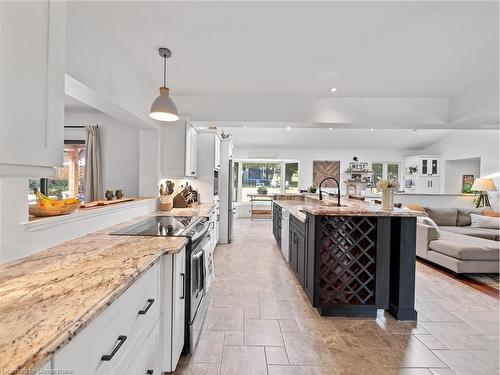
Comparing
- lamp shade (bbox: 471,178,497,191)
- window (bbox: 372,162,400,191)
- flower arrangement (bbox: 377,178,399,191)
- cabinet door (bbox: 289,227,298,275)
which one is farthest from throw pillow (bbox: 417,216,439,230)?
window (bbox: 372,162,400,191)

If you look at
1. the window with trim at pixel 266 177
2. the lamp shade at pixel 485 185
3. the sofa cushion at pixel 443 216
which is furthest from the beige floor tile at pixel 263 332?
the window with trim at pixel 266 177

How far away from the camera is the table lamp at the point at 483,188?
6059mm

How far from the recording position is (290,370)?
181 centimetres

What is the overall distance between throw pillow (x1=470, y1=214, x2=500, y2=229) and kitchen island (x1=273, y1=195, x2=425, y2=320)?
3.93 metres

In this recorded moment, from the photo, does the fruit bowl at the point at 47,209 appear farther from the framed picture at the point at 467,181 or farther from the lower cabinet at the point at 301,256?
the framed picture at the point at 467,181

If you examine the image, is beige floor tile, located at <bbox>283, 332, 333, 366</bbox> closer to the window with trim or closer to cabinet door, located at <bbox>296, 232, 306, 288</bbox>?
cabinet door, located at <bbox>296, 232, 306, 288</bbox>

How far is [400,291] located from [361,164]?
758 cm

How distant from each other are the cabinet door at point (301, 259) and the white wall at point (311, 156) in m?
6.42

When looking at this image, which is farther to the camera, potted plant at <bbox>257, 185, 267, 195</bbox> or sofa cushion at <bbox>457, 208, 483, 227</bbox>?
potted plant at <bbox>257, 185, 267, 195</bbox>

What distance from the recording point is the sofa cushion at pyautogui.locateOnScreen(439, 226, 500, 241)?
461 centimetres

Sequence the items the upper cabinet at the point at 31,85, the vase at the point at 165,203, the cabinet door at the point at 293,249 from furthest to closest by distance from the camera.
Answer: the vase at the point at 165,203, the cabinet door at the point at 293,249, the upper cabinet at the point at 31,85

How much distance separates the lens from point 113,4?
1830 millimetres

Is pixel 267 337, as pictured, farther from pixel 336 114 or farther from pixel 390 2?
pixel 336 114

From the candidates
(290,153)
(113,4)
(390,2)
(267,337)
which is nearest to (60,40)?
(113,4)
